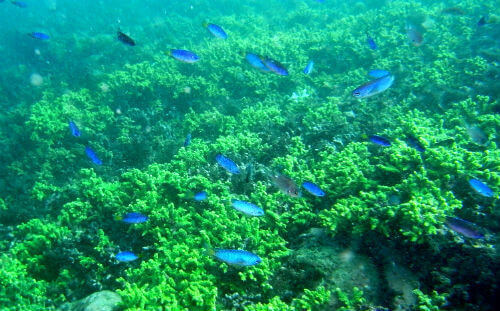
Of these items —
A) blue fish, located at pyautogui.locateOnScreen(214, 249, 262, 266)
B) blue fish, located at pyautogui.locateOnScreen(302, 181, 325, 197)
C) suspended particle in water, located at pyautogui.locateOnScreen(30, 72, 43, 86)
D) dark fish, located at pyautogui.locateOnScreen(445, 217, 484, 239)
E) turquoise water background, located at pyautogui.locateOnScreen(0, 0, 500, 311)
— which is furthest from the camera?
suspended particle in water, located at pyautogui.locateOnScreen(30, 72, 43, 86)

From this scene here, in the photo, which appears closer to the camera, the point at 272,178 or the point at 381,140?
the point at 381,140

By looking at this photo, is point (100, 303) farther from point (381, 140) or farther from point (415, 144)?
point (415, 144)

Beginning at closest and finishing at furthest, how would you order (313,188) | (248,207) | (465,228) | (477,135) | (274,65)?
(465,228) → (248,207) → (313,188) → (274,65) → (477,135)

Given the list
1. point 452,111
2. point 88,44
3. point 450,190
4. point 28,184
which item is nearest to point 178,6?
point 88,44

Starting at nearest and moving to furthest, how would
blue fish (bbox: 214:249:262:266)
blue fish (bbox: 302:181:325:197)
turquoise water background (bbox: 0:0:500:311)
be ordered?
blue fish (bbox: 214:249:262:266) → turquoise water background (bbox: 0:0:500:311) → blue fish (bbox: 302:181:325:197)

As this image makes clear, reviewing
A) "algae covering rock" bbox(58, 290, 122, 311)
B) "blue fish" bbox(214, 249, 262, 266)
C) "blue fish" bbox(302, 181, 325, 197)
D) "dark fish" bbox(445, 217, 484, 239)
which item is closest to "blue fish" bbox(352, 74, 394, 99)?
"blue fish" bbox(302, 181, 325, 197)

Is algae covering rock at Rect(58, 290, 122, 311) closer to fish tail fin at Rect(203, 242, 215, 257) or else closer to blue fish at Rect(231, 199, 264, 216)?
fish tail fin at Rect(203, 242, 215, 257)

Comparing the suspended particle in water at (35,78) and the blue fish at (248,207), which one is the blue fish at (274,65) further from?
the suspended particle in water at (35,78)

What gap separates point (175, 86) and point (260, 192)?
5.18 metres

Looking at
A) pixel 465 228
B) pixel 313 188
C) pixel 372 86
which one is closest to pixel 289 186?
pixel 313 188

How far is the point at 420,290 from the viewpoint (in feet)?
10.6

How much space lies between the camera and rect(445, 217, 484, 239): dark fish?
307 centimetres

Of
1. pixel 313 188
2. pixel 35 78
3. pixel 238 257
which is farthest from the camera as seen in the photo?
pixel 35 78

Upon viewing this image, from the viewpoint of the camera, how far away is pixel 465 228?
3.12 metres
